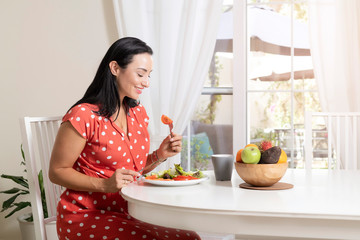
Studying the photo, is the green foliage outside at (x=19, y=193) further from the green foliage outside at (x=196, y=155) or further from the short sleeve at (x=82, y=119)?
the short sleeve at (x=82, y=119)

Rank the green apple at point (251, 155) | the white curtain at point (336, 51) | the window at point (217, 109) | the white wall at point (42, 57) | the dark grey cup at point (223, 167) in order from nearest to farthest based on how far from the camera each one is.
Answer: the green apple at point (251, 155), the dark grey cup at point (223, 167), the white curtain at point (336, 51), the window at point (217, 109), the white wall at point (42, 57)

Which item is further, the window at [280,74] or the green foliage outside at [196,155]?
the green foliage outside at [196,155]

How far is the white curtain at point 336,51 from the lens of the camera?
10.2ft

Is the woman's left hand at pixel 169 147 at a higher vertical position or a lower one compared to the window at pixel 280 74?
lower

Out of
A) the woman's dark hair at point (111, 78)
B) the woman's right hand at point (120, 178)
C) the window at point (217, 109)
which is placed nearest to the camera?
the woman's right hand at point (120, 178)

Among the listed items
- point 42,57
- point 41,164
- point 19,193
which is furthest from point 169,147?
point 42,57

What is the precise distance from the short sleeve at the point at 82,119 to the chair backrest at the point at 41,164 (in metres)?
0.28

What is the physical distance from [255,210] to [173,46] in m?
2.24

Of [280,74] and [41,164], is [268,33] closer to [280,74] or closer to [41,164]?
[280,74]

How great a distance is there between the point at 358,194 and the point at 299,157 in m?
1.91

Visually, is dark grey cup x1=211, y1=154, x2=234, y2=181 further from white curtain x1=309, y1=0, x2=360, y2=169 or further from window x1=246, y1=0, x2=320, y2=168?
window x1=246, y1=0, x2=320, y2=168

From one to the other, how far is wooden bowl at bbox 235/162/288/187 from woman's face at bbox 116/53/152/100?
1.94ft

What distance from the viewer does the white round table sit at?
127 centimetres

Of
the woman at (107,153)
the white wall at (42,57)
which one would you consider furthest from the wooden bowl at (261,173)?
the white wall at (42,57)
